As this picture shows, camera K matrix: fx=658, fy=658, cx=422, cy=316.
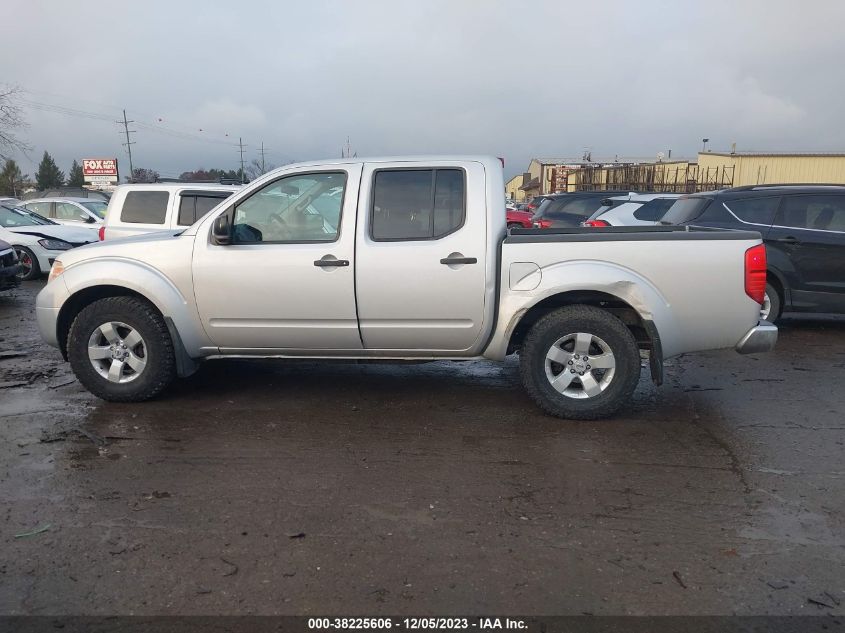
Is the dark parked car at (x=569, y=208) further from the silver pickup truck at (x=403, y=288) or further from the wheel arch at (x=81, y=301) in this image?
the wheel arch at (x=81, y=301)

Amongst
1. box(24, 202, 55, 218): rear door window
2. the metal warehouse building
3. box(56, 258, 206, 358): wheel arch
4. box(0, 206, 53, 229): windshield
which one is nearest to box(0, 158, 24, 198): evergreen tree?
box(24, 202, 55, 218): rear door window

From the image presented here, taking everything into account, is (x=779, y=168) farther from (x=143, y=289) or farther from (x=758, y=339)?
(x=143, y=289)

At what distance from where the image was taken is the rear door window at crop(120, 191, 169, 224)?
9.58 metres

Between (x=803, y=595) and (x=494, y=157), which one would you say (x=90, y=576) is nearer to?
(x=803, y=595)

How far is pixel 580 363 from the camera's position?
484cm

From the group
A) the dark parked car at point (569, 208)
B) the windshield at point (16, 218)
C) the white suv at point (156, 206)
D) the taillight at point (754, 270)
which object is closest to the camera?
the taillight at point (754, 270)

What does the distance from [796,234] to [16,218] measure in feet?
46.4

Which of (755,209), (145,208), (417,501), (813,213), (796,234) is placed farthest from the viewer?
(145,208)

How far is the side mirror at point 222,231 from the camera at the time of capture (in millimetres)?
5004

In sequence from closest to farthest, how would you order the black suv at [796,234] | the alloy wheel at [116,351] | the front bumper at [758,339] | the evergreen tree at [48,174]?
1. the front bumper at [758,339]
2. the alloy wheel at [116,351]
3. the black suv at [796,234]
4. the evergreen tree at [48,174]

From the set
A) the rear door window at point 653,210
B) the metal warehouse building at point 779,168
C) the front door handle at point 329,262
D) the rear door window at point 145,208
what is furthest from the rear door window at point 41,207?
the metal warehouse building at point 779,168

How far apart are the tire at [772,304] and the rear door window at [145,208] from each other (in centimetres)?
813

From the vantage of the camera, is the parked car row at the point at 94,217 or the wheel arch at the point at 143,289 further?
the parked car row at the point at 94,217

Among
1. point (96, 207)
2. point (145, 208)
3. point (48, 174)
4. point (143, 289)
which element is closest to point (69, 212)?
point (96, 207)
